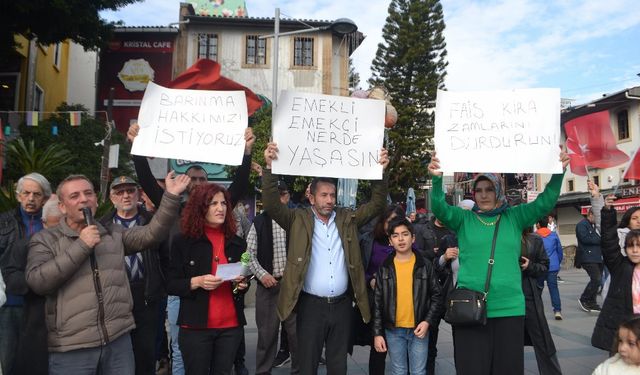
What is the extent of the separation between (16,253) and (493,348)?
322cm

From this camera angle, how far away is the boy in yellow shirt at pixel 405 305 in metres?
3.81

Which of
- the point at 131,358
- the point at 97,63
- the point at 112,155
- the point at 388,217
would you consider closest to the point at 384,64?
the point at 97,63

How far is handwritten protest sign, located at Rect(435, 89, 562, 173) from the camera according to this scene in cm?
353

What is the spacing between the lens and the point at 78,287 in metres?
2.74

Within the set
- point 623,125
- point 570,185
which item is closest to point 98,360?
point 623,125

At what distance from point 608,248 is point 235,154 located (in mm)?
3070

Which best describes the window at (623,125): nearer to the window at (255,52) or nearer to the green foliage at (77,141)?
the window at (255,52)

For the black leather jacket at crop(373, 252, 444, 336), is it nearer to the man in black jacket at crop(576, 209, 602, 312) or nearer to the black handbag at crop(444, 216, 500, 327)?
the black handbag at crop(444, 216, 500, 327)

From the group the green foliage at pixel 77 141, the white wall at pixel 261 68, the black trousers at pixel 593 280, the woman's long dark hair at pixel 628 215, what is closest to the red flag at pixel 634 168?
the woman's long dark hair at pixel 628 215

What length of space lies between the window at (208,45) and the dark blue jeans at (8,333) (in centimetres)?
2561

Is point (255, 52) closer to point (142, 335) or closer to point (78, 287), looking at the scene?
point (142, 335)

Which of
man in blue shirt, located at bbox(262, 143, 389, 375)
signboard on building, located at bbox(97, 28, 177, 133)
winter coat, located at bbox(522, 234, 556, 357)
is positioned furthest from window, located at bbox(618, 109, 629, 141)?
man in blue shirt, located at bbox(262, 143, 389, 375)

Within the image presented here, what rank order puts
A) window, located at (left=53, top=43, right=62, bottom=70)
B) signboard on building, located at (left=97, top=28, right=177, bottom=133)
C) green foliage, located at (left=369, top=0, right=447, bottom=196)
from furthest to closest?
green foliage, located at (left=369, top=0, right=447, bottom=196) → signboard on building, located at (left=97, top=28, right=177, bottom=133) → window, located at (left=53, top=43, right=62, bottom=70)

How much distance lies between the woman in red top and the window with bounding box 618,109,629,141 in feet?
111
